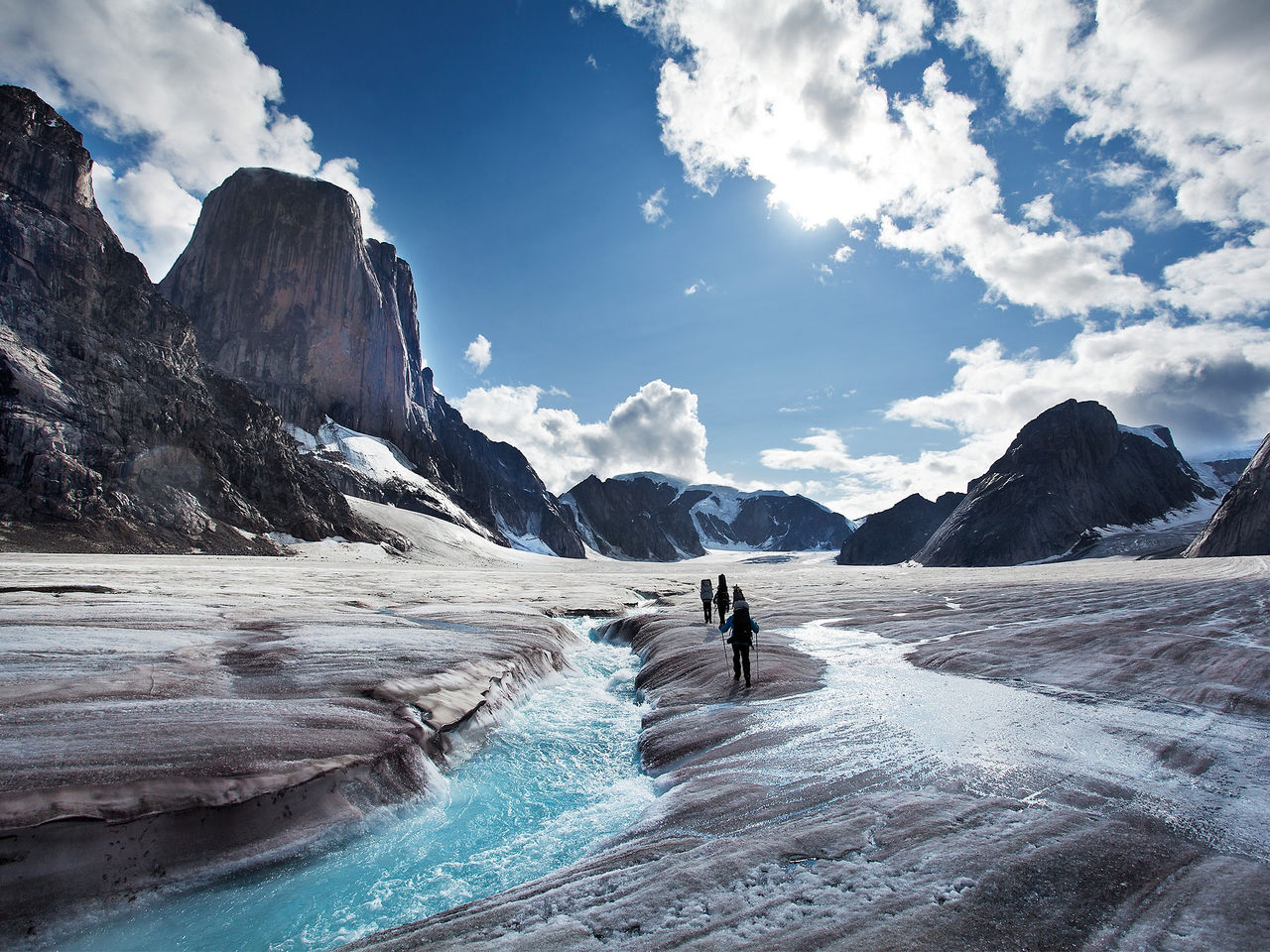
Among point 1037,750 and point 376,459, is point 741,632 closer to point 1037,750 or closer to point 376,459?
point 1037,750

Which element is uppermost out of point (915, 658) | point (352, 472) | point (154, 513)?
point (352, 472)

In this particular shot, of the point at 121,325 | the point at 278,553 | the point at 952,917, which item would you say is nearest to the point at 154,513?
the point at 278,553

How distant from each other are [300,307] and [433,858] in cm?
12043

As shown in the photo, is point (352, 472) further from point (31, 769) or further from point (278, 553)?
point (31, 769)

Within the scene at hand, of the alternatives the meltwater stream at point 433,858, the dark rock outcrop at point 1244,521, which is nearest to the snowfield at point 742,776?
the meltwater stream at point 433,858

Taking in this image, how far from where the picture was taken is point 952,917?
3.52 m

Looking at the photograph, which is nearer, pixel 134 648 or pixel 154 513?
pixel 134 648

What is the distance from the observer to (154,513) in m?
48.6

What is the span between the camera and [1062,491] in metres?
114

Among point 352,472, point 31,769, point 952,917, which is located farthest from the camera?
point 352,472

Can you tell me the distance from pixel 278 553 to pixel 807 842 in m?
62.1

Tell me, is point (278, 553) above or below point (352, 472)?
below

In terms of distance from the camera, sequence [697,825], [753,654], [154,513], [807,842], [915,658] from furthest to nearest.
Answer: [154,513]
[753,654]
[915,658]
[697,825]
[807,842]

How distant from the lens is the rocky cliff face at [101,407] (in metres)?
43.1
